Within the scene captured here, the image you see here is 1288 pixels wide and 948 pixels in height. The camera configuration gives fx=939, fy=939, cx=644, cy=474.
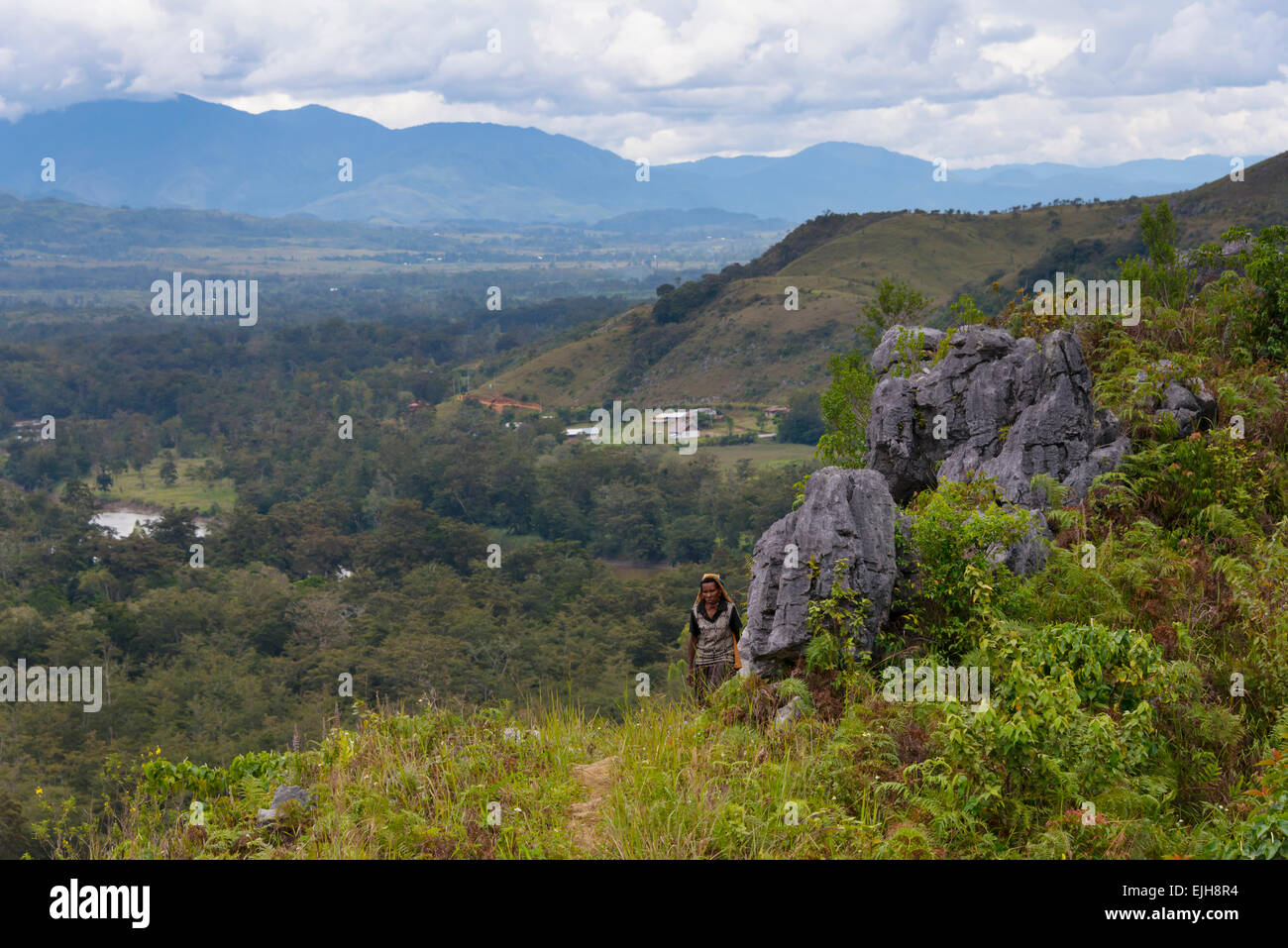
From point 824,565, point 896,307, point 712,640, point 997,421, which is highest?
point 896,307

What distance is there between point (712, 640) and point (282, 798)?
346 centimetres

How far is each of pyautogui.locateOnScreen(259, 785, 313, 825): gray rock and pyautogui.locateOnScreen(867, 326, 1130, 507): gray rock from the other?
23.3ft

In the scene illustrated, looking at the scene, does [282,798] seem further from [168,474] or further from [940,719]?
[168,474]

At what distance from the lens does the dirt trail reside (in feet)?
17.2

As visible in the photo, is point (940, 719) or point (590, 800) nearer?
point (590, 800)

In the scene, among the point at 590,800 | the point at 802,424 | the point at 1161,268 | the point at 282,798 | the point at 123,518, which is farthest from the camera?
the point at 802,424

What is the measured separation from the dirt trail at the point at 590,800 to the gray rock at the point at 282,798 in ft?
5.68

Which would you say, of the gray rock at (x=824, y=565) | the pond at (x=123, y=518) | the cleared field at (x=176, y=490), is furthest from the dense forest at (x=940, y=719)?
the cleared field at (x=176, y=490)

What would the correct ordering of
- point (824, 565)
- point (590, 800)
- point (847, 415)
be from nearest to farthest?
point (590, 800) → point (824, 565) → point (847, 415)

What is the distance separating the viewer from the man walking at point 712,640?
7.73 m

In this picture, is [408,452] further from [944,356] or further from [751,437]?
[944,356]

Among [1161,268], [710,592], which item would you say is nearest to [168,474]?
[1161,268]

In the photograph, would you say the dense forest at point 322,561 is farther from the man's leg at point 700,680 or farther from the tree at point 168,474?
the man's leg at point 700,680

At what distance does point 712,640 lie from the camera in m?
7.80
